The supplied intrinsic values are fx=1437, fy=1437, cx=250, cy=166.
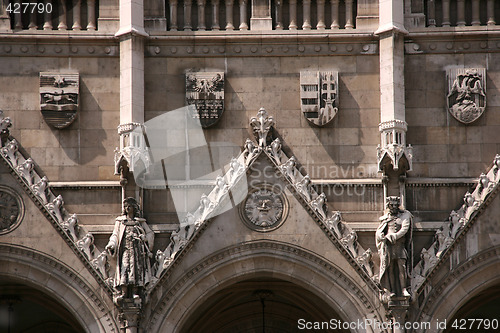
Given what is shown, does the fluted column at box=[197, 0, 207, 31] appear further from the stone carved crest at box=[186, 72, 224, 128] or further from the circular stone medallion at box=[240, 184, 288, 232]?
the circular stone medallion at box=[240, 184, 288, 232]

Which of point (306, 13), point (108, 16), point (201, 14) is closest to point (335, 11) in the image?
point (306, 13)

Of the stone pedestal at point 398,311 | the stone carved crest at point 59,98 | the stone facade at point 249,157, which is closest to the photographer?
the stone pedestal at point 398,311

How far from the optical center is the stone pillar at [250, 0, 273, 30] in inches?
1255

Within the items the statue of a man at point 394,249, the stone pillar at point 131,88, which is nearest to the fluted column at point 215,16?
the stone pillar at point 131,88

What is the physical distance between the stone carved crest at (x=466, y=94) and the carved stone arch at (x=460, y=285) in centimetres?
305

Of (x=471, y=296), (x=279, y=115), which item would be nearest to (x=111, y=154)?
(x=279, y=115)

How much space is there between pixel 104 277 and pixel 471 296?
7.80m

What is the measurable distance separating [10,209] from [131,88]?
12.1 ft

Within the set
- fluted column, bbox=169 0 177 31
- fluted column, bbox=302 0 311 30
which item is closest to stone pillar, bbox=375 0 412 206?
fluted column, bbox=302 0 311 30

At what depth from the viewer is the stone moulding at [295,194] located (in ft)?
99.8

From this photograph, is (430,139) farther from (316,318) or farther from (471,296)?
(316,318)

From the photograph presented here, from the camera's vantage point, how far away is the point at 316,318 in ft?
113

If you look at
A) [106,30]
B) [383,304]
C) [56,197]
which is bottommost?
[383,304]

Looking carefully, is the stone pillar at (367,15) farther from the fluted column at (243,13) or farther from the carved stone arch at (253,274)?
the carved stone arch at (253,274)
